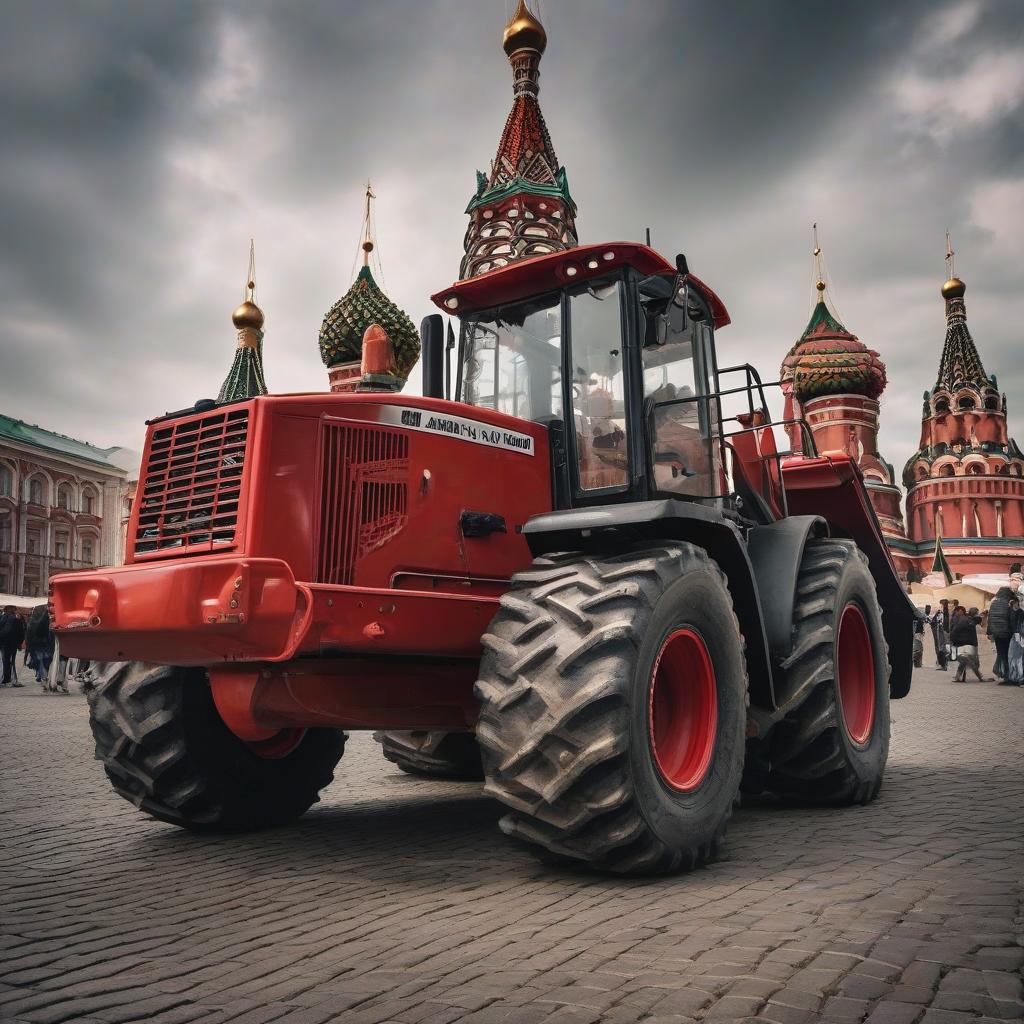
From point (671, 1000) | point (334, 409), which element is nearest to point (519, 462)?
point (334, 409)

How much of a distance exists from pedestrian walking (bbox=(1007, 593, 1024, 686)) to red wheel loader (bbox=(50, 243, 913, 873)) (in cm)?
1461

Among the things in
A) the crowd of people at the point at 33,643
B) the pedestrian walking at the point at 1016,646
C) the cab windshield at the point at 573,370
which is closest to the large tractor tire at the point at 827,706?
the cab windshield at the point at 573,370

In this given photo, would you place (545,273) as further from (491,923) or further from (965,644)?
(965,644)

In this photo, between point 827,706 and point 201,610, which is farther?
point 827,706

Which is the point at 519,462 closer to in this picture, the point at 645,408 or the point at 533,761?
the point at 645,408

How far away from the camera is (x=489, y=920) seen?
345 cm

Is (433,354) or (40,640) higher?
(433,354)

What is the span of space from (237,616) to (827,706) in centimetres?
338

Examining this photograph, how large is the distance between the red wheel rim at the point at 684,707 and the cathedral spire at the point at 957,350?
65582 mm

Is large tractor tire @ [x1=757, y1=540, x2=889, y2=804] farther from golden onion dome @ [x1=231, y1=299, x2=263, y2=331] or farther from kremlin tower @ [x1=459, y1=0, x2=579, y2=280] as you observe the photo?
golden onion dome @ [x1=231, y1=299, x2=263, y2=331]

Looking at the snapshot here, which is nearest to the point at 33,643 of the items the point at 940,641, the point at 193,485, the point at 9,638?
the point at 9,638

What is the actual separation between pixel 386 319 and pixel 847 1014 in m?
36.8

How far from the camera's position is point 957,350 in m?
A: 65.1

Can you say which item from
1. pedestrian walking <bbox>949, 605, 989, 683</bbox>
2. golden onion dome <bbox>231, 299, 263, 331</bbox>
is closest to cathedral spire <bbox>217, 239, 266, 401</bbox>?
golden onion dome <bbox>231, 299, 263, 331</bbox>
